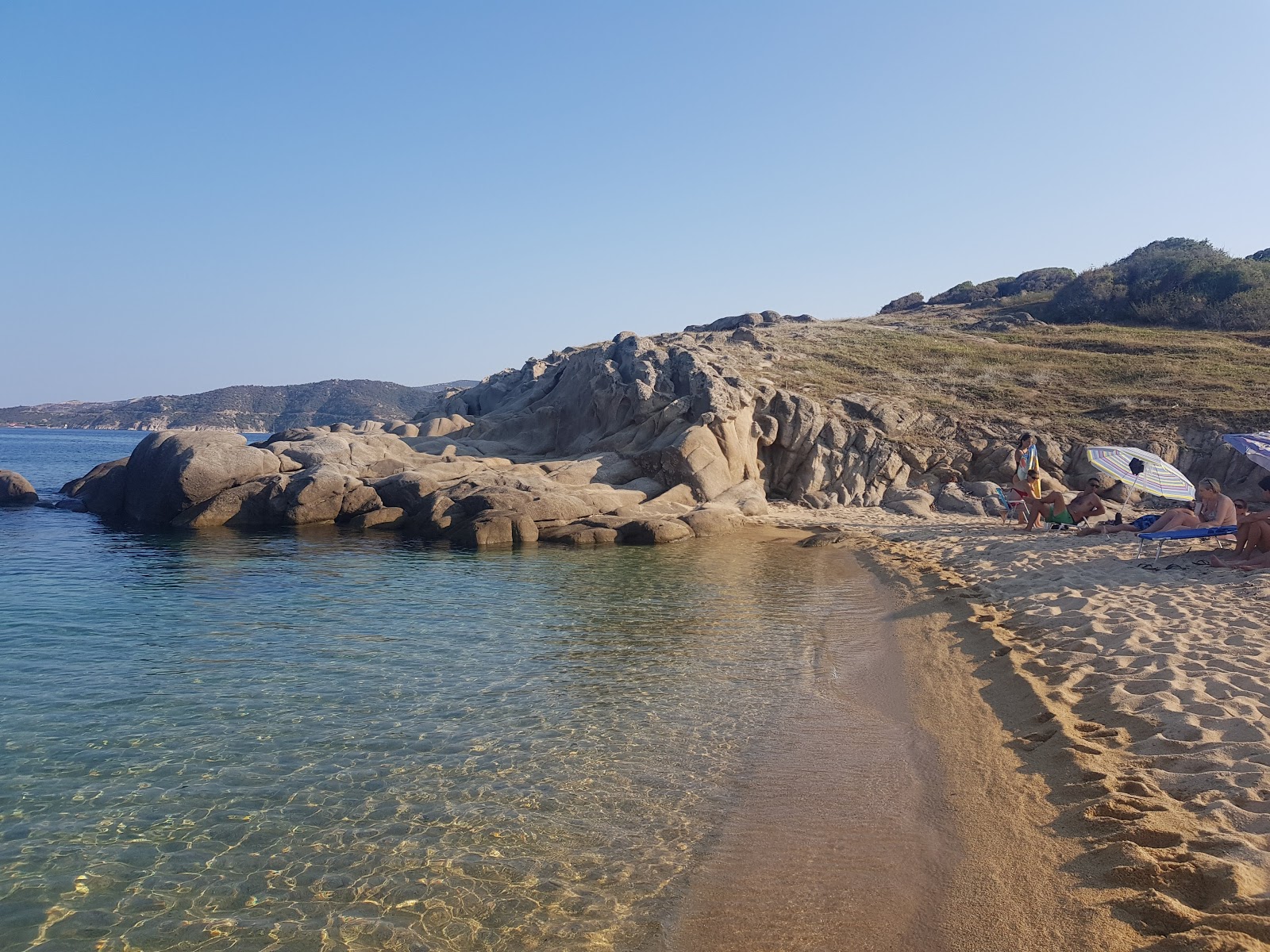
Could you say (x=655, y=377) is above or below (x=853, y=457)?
above

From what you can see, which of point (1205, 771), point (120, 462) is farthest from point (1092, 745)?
point (120, 462)

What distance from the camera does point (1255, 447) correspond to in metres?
12.9

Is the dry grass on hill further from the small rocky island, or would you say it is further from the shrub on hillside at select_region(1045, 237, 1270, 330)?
the shrub on hillside at select_region(1045, 237, 1270, 330)

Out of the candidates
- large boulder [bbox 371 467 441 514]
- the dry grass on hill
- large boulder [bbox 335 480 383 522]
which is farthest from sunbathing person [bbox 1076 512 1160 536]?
large boulder [bbox 335 480 383 522]

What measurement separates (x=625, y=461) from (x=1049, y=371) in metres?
20.5

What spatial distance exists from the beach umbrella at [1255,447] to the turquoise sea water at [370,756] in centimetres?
626

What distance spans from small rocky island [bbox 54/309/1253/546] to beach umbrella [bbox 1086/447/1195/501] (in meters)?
8.17

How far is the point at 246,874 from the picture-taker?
546 centimetres

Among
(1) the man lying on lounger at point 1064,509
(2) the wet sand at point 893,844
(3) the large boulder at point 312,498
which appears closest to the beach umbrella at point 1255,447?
(1) the man lying on lounger at point 1064,509

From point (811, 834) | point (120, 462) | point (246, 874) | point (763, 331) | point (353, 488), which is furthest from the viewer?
point (763, 331)

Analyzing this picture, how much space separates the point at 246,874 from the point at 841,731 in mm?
5154

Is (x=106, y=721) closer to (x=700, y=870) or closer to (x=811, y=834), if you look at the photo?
(x=700, y=870)

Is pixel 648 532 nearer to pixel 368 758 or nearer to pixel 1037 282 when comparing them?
pixel 368 758

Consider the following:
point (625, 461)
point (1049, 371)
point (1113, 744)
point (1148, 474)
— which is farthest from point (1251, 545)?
point (1049, 371)
